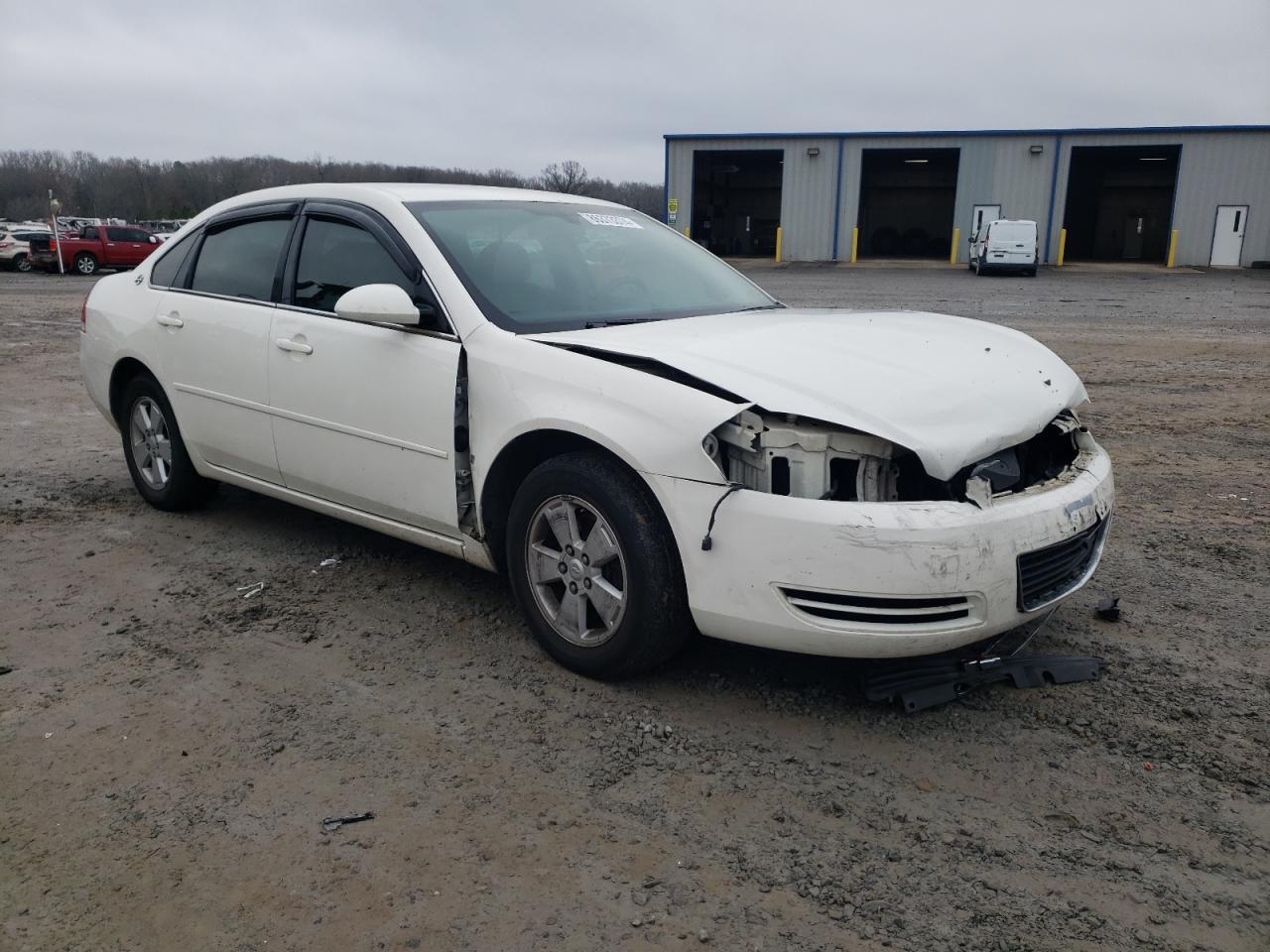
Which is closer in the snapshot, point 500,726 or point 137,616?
point 500,726

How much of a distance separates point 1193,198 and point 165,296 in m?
42.0

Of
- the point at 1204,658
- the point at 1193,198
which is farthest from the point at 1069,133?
the point at 1204,658

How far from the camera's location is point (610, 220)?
4695 millimetres

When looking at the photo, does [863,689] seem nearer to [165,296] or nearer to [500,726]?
[500,726]

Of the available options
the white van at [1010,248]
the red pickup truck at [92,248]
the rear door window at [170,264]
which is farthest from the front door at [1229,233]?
the rear door window at [170,264]

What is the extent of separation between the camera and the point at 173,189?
8156cm

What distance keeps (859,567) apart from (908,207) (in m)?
48.8

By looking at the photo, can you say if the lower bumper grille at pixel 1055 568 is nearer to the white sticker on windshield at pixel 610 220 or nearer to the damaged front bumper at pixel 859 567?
the damaged front bumper at pixel 859 567

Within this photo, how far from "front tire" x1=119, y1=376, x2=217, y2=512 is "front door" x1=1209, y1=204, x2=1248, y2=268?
4197cm

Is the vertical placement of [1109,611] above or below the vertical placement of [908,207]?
below

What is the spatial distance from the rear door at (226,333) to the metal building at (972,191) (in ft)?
127

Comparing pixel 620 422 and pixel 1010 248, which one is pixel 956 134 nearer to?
pixel 1010 248

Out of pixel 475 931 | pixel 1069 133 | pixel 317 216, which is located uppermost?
pixel 1069 133

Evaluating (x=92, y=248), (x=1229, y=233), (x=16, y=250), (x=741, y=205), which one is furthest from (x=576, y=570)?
(x=741, y=205)
